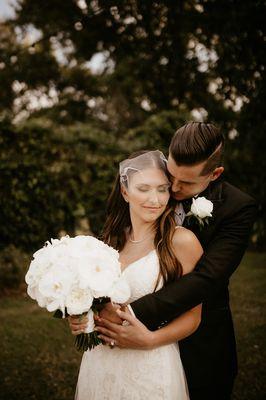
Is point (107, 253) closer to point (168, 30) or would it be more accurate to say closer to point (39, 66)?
point (168, 30)

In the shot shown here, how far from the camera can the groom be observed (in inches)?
87.0

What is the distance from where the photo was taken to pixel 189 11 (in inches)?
178

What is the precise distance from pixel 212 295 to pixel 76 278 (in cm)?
93

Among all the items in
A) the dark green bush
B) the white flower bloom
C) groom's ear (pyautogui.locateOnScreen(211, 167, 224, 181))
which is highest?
the white flower bloom

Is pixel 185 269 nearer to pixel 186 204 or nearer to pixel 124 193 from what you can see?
pixel 186 204

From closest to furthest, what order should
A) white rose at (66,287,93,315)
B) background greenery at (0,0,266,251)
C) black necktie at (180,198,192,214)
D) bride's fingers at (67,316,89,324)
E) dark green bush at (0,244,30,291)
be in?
white rose at (66,287,93,315), bride's fingers at (67,316,89,324), black necktie at (180,198,192,214), background greenery at (0,0,266,251), dark green bush at (0,244,30,291)

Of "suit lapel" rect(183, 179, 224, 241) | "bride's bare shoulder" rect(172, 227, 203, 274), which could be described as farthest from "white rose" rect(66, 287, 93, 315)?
"suit lapel" rect(183, 179, 224, 241)

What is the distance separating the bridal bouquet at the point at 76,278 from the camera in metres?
1.90

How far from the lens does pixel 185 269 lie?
7.65ft

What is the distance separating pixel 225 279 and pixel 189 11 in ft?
11.6

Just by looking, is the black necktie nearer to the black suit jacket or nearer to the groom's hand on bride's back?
the black suit jacket

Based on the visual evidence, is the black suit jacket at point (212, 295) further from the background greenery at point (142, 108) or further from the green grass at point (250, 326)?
the green grass at point (250, 326)

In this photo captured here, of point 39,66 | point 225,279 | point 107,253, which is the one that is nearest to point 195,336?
point 225,279

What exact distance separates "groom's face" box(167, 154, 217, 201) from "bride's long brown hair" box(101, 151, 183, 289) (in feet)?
0.28
